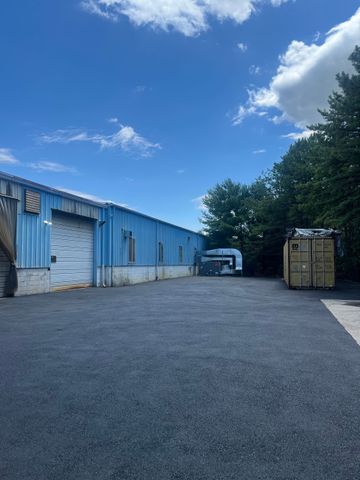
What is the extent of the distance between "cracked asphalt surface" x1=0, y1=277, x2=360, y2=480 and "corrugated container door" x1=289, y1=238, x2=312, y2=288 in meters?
11.2

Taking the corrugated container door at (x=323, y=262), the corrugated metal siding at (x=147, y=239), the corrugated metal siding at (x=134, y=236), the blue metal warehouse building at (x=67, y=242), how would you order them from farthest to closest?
the corrugated metal siding at (x=147, y=239) < the corrugated metal siding at (x=134, y=236) < the corrugated container door at (x=323, y=262) < the blue metal warehouse building at (x=67, y=242)

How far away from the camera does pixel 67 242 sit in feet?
58.2

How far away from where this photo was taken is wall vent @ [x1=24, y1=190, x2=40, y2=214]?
47.8 feet

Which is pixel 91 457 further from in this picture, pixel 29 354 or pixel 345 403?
pixel 29 354

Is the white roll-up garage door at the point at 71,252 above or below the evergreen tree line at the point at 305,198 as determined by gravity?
below

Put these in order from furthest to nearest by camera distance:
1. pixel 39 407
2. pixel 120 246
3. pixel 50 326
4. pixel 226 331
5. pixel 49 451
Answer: pixel 120 246, pixel 50 326, pixel 226 331, pixel 39 407, pixel 49 451

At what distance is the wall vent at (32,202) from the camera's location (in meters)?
14.6

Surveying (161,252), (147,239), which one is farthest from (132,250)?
(161,252)

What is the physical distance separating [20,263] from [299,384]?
39.5 ft

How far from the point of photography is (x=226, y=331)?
293 inches

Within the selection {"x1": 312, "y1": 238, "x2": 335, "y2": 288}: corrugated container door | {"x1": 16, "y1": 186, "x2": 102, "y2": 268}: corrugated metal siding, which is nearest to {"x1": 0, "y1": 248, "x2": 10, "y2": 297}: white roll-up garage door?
{"x1": 16, "y1": 186, "x2": 102, "y2": 268}: corrugated metal siding

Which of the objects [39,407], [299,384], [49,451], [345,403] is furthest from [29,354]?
[345,403]

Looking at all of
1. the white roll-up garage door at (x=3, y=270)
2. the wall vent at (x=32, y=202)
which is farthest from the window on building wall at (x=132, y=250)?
the white roll-up garage door at (x=3, y=270)

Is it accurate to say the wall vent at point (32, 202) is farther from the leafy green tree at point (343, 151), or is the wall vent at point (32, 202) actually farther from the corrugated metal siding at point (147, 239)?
the leafy green tree at point (343, 151)
